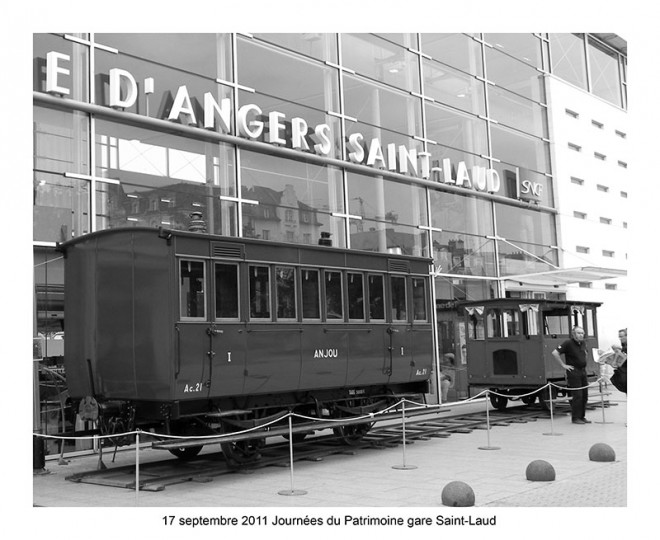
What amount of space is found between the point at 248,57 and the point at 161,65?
2.56 meters

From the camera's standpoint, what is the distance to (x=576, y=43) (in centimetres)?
3138

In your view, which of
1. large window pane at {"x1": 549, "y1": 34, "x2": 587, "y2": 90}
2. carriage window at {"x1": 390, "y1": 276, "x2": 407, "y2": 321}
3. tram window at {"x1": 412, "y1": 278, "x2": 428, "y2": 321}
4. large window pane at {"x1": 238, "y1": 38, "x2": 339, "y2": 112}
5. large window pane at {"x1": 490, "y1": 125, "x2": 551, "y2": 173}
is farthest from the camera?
large window pane at {"x1": 549, "y1": 34, "x2": 587, "y2": 90}

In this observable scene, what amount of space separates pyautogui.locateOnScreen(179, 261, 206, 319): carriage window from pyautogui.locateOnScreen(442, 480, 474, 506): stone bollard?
4.17 m

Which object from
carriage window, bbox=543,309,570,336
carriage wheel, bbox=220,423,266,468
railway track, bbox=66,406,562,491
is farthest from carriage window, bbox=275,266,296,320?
carriage window, bbox=543,309,570,336

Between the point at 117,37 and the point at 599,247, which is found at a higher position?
the point at 117,37

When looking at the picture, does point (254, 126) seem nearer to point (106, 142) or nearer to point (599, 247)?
point (106, 142)

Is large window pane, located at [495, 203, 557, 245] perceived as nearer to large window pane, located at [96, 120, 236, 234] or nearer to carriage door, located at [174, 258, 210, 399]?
large window pane, located at [96, 120, 236, 234]

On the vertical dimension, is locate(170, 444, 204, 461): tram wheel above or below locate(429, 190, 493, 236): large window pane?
below

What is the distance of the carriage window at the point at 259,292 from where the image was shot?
39.4 ft

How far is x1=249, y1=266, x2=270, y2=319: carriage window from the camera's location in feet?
39.4

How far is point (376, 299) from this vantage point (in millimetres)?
14219

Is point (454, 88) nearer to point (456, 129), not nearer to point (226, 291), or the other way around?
point (456, 129)

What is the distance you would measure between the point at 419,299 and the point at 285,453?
150 inches
